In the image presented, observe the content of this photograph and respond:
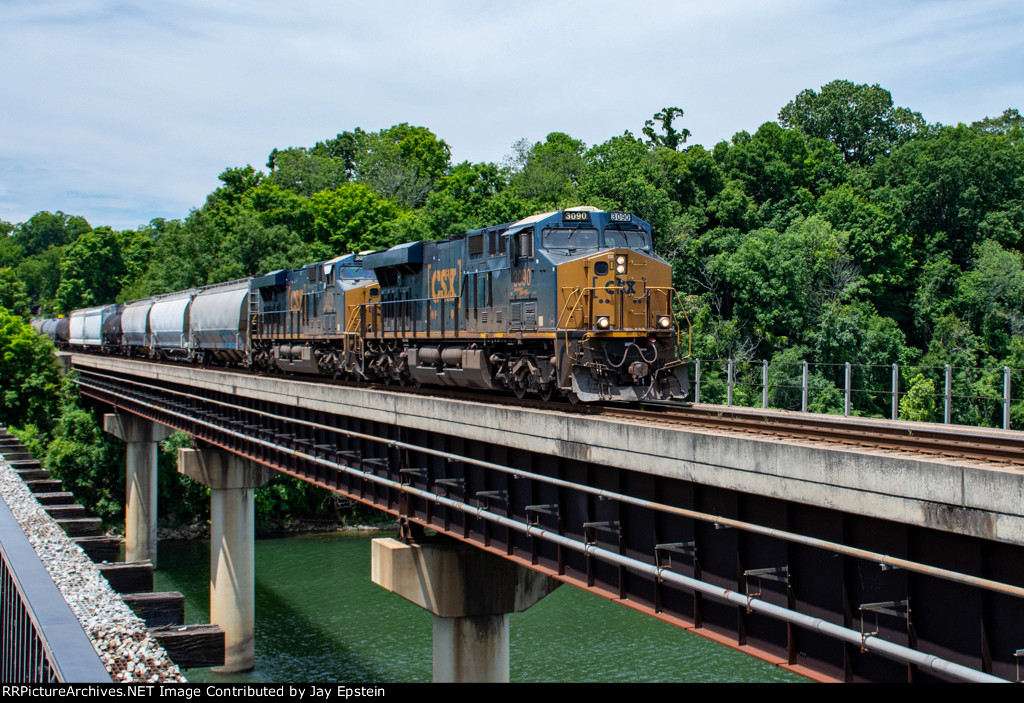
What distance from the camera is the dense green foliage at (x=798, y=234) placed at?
4756cm

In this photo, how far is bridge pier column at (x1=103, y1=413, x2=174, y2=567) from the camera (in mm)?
44625

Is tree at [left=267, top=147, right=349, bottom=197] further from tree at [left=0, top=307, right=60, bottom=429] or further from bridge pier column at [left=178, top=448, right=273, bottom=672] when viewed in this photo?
bridge pier column at [left=178, top=448, right=273, bottom=672]

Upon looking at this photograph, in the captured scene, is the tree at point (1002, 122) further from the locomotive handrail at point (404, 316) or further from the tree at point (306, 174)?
the locomotive handrail at point (404, 316)

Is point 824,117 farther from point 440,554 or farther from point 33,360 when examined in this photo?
point 440,554

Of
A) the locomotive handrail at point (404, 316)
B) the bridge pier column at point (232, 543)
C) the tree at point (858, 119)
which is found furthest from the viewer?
the tree at point (858, 119)

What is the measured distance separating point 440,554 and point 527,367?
3666 mm

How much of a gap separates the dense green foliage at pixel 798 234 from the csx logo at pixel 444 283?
17.4 metres

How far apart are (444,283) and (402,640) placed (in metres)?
14.8

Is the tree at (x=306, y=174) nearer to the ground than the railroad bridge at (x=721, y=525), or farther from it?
farther from it

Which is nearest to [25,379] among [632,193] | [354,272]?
[354,272]

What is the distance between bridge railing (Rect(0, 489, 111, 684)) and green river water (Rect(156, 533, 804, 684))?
67.5ft

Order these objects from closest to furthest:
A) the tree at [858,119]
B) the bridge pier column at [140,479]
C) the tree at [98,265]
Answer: the bridge pier column at [140,479] → the tree at [858,119] → the tree at [98,265]

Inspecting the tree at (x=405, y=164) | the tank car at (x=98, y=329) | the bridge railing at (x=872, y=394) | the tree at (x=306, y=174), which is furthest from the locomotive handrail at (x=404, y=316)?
the tree at (x=306, y=174)

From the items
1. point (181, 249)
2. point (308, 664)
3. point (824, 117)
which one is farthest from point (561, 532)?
point (824, 117)
